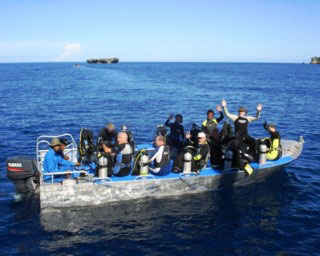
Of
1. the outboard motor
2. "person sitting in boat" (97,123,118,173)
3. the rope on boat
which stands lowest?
the rope on boat

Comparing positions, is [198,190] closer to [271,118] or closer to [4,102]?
[271,118]

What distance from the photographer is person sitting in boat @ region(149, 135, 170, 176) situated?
41.1ft

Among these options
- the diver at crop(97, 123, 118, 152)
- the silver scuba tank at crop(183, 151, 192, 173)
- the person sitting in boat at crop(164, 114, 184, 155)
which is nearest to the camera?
the silver scuba tank at crop(183, 151, 192, 173)

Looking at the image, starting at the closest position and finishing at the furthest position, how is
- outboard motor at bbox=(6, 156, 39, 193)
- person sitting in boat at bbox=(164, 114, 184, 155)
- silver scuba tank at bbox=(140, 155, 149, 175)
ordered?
outboard motor at bbox=(6, 156, 39, 193)
silver scuba tank at bbox=(140, 155, 149, 175)
person sitting in boat at bbox=(164, 114, 184, 155)

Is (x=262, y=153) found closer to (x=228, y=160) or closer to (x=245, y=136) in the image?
(x=245, y=136)

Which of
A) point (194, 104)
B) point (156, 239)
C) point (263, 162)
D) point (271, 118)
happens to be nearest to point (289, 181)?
point (263, 162)

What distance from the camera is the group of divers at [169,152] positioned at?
12203 mm

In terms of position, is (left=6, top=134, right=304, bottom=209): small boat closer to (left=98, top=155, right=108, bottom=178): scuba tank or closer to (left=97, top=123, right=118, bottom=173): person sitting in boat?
(left=98, top=155, right=108, bottom=178): scuba tank

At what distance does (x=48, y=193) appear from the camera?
11625 millimetres

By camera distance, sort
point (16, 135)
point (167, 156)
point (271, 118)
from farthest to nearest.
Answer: point (271, 118) → point (16, 135) → point (167, 156)

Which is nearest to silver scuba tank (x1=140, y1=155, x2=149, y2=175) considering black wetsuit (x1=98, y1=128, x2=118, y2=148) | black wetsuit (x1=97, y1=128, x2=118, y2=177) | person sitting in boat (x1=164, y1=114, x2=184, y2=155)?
black wetsuit (x1=97, y1=128, x2=118, y2=177)

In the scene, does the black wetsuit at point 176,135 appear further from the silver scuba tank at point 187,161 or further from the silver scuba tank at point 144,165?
the silver scuba tank at point 144,165

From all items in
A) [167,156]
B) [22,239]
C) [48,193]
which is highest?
[167,156]

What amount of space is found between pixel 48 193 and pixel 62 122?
64.1 feet
